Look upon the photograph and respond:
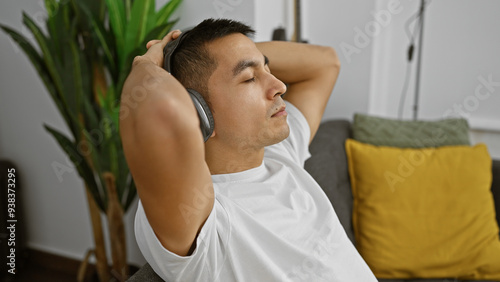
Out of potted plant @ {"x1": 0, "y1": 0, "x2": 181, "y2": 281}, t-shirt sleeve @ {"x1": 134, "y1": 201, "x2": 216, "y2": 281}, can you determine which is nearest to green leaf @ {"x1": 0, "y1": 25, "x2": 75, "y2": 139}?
potted plant @ {"x1": 0, "y1": 0, "x2": 181, "y2": 281}

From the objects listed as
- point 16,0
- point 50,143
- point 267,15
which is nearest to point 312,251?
point 267,15

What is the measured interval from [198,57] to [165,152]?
0.42 m

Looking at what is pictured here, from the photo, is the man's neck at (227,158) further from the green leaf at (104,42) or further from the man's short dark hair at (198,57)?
the green leaf at (104,42)

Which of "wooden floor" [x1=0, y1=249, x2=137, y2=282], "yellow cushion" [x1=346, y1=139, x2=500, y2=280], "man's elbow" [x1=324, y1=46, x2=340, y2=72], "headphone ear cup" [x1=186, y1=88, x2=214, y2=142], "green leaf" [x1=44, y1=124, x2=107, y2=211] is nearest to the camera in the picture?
"headphone ear cup" [x1=186, y1=88, x2=214, y2=142]

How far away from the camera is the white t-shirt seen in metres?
0.78

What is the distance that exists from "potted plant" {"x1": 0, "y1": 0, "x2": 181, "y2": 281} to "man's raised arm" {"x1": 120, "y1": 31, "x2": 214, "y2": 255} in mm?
899

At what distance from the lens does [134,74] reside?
0.74 m

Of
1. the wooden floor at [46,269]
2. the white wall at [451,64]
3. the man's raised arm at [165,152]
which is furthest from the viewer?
the wooden floor at [46,269]

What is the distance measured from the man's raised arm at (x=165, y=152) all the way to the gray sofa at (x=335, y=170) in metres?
0.81

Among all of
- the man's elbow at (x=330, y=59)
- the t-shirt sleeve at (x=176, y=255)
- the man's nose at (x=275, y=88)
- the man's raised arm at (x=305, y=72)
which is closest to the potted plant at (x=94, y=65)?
the man's raised arm at (x=305, y=72)

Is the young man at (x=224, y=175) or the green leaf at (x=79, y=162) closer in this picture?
the young man at (x=224, y=175)

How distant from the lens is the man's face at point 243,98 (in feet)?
3.17

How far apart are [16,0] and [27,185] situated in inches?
40.3

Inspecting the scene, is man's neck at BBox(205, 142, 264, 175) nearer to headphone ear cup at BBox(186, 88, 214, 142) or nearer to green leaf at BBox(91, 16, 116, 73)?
headphone ear cup at BBox(186, 88, 214, 142)
